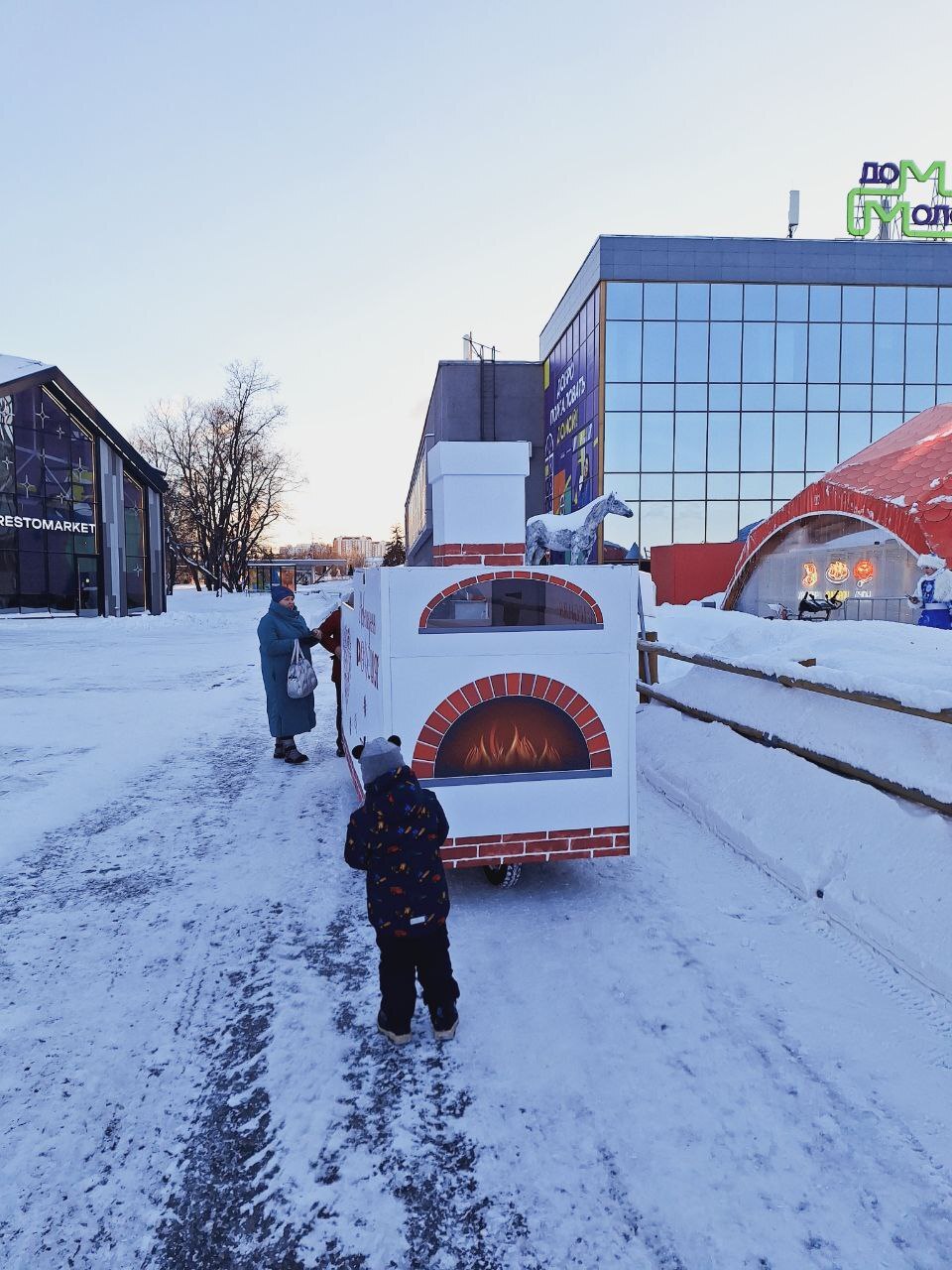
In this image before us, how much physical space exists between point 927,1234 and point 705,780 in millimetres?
4424

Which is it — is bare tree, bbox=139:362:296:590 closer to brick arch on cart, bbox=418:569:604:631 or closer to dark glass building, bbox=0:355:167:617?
dark glass building, bbox=0:355:167:617

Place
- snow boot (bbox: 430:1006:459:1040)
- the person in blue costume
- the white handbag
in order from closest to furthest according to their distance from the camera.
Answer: snow boot (bbox: 430:1006:459:1040) → the white handbag → the person in blue costume

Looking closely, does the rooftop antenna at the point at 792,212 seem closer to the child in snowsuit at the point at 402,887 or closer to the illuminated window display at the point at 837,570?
the illuminated window display at the point at 837,570

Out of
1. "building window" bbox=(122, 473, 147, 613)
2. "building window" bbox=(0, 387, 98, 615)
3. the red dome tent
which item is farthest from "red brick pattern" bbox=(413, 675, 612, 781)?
"building window" bbox=(122, 473, 147, 613)

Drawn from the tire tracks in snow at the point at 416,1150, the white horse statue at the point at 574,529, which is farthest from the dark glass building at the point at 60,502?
the tire tracks in snow at the point at 416,1150

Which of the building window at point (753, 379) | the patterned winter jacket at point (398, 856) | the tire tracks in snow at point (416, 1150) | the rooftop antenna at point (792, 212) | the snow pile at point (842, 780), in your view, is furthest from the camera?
the rooftop antenna at point (792, 212)

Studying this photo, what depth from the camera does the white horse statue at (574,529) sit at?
70.5 feet

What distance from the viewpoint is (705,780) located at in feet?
22.0

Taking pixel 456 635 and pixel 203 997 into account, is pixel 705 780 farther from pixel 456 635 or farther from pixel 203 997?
pixel 203 997

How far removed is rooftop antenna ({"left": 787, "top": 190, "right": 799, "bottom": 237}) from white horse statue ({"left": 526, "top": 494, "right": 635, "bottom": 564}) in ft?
72.0

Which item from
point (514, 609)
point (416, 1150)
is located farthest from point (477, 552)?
point (416, 1150)

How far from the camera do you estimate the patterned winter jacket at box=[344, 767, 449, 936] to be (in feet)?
10.5

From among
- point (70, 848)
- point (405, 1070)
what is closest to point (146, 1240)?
point (405, 1070)

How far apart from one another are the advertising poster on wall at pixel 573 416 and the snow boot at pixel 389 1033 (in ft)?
103
